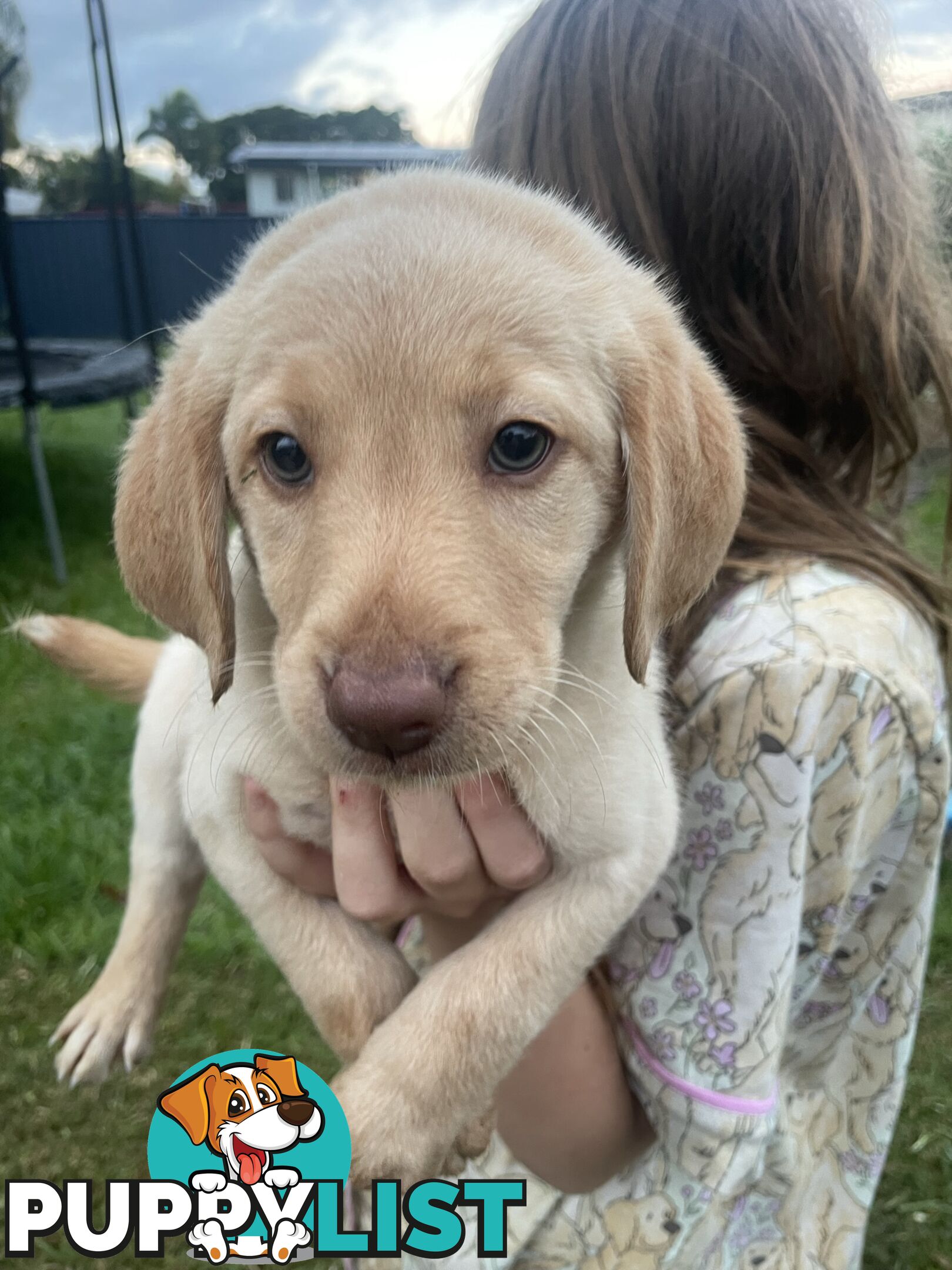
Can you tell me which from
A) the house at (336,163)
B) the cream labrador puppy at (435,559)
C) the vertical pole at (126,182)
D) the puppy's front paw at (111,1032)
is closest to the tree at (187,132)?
the vertical pole at (126,182)

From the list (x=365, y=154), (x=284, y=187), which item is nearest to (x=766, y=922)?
(x=365, y=154)

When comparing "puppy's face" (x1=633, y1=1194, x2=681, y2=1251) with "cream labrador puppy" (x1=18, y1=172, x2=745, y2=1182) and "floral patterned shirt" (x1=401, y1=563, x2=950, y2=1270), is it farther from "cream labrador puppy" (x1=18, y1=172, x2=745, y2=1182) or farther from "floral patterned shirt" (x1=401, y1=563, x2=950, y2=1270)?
"cream labrador puppy" (x1=18, y1=172, x2=745, y2=1182)

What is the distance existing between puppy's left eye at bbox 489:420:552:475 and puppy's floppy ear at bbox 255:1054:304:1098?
759 millimetres

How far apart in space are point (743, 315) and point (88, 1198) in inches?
64.5

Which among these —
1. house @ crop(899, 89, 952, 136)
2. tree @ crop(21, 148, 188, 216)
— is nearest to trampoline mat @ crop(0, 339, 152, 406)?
tree @ crop(21, 148, 188, 216)

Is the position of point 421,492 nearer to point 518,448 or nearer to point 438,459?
point 438,459

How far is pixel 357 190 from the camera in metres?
1.50

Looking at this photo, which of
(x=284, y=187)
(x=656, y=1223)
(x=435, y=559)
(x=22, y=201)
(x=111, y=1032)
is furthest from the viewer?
→ (x=22, y=201)

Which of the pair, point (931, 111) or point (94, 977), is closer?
point (931, 111)

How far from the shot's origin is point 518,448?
136cm

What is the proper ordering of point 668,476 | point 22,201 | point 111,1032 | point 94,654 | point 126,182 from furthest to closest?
point 22,201 → point 126,182 → point 94,654 → point 111,1032 → point 668,476

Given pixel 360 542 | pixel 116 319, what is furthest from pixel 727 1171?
pixel 116 319

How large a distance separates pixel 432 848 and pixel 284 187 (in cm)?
132

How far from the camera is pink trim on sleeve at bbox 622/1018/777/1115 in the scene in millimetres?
1600
